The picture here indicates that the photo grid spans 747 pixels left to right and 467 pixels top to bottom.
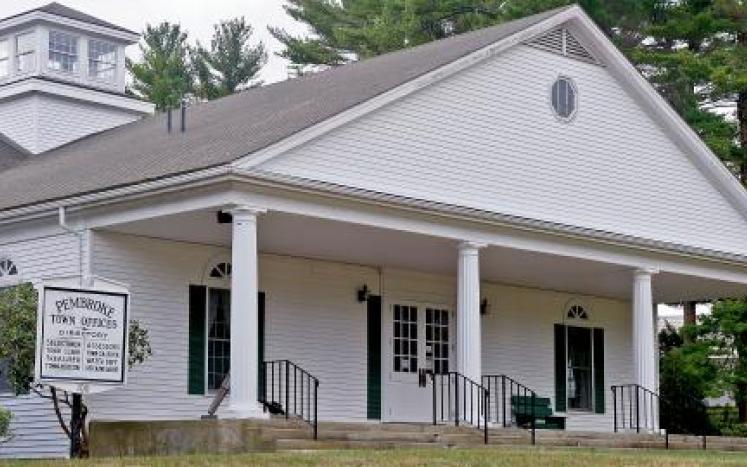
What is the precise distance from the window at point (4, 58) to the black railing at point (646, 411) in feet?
45.9

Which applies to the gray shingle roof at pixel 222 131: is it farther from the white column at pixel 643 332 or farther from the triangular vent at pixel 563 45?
the white column at pixel 643 332

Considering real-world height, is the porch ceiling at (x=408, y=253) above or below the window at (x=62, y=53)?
below

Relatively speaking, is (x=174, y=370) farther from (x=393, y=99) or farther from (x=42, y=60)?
(x=42, y=60)

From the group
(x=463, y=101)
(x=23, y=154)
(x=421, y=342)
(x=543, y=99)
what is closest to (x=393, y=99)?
(x=463, y=101)

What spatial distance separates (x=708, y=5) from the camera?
1688 inches

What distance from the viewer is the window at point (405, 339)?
2702 cm

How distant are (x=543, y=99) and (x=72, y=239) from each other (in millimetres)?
8014

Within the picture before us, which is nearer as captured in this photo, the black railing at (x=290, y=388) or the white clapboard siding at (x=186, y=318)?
the white clapboard siding at (x=186, y=318)

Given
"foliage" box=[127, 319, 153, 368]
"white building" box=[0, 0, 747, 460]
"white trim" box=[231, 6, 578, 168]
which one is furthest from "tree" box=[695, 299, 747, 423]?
"foliage" box=[127, 319, 153, 368]

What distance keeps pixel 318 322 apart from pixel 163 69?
3575 cm

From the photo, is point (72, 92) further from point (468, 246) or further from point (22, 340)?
point (22, 340)

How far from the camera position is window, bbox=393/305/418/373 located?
27016 mm

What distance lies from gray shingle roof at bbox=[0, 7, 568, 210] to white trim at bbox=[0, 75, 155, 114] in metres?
1.99

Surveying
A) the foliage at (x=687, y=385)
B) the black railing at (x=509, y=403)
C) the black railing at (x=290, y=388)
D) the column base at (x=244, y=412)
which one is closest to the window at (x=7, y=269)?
the black railing at (x=290, y=388)
